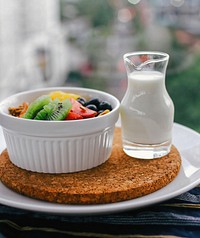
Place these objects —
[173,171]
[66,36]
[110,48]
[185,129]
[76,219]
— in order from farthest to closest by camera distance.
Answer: [66,36] → [110,48] → [185,129] → [173,171] → [76,219]

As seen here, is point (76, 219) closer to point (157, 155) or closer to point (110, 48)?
point (157, 155)

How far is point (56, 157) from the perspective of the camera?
3.19ft

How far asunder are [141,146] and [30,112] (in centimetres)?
28

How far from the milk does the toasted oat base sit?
0.19 feet

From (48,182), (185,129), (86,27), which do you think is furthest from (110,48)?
(48,182)

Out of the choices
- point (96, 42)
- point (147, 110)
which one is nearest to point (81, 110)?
point (147, 110)

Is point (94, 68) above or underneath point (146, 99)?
underneath

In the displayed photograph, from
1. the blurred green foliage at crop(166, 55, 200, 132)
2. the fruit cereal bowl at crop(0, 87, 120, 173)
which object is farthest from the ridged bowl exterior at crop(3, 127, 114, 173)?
the blurred green foliage at crop(166, 55, 200, 132)

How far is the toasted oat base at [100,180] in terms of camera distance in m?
0.86

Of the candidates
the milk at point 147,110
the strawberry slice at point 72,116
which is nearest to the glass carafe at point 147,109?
the milk at point 147,110

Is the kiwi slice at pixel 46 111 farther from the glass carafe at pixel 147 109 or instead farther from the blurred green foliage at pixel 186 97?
the blurred green foliage at pixel 186 97

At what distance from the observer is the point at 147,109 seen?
1.02 m

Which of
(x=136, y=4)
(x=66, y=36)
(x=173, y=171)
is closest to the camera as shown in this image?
(x=173, y=171)

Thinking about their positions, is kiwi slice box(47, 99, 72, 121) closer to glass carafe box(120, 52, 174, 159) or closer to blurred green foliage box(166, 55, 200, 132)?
glass carafe box(120, 52, 174, 159)
